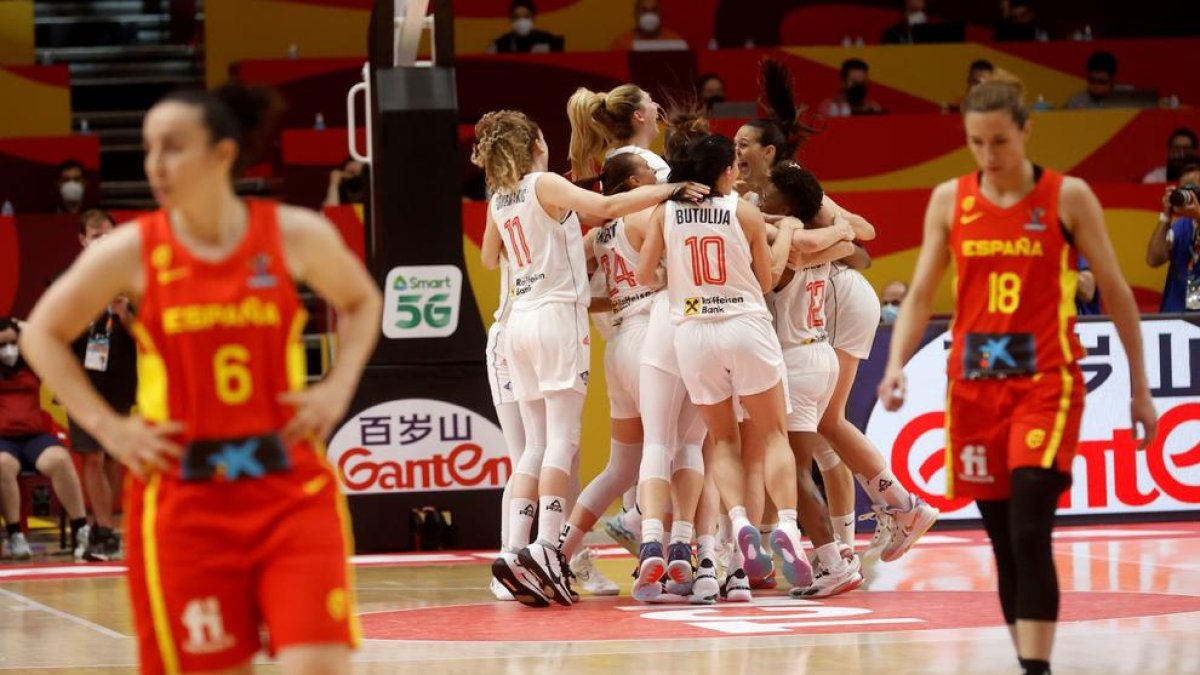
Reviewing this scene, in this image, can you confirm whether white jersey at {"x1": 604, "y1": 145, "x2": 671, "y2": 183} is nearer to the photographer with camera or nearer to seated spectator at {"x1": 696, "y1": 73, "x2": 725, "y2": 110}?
the photographer with camera

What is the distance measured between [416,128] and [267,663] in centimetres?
470

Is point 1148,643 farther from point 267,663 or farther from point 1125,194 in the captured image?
point 1125,194

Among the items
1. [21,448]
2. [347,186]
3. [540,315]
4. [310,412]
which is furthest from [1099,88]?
[310,412]

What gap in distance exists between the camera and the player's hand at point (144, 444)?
3.74 meters

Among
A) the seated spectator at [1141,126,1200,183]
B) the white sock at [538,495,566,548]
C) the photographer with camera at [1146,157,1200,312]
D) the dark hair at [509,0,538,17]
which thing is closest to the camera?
the white sock at [538,495,566,548]

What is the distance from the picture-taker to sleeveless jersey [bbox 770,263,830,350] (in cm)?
852

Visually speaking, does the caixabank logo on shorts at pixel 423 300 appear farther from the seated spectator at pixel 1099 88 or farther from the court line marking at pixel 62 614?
the seated spectator at pixel 1099 88

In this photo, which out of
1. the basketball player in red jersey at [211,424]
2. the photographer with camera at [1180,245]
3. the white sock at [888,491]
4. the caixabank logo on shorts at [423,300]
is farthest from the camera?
the photographer with camera at [1180,245]

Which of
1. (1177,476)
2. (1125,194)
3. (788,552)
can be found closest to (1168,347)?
(1177,476)

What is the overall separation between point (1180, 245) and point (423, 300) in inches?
216

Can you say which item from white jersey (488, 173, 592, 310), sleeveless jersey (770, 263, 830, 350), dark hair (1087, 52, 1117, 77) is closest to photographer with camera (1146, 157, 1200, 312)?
dark hair (1087, 52, 1117, 77)

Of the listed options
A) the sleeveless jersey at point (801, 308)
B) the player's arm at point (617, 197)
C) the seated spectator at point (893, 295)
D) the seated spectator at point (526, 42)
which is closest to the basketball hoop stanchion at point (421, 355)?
the sleeveless jersey at point (801, 308)

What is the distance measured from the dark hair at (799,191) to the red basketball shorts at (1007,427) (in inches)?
119

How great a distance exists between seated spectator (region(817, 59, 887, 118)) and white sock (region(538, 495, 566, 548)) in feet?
28.6
